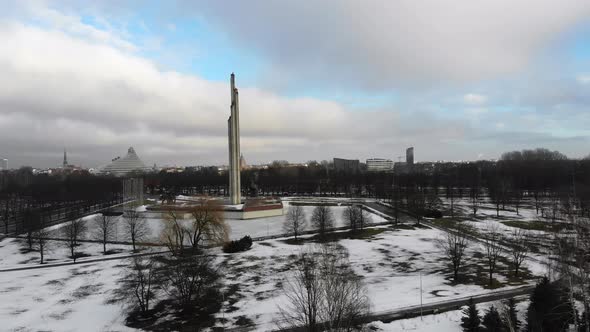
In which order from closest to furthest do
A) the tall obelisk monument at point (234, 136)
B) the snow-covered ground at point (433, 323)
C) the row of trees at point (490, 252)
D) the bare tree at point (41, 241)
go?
the snow-covered ground at point (433, 323) → the row of trees at point (490, 252) → the bare tree at point (41, 241) → the tall obelisk monument at point (234, 136)

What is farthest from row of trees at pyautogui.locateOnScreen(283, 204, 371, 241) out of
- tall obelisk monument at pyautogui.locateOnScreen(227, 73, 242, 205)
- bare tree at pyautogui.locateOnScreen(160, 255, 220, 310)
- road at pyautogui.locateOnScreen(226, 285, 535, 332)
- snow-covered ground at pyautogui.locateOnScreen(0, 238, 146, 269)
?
road at pyautogui.locateOnScreen(226, 285, 535, 332)

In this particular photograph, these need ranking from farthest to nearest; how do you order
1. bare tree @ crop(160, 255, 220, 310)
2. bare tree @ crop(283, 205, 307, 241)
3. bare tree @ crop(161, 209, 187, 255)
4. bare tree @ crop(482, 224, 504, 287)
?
bare tree @ crop(283, 205, 307, 241) → bare tree @ crop(161, 209, 187, 255) → bare tree @ crop(482, 224, 504, 287) → bare tree @ crop(160, 255, 220, 310)

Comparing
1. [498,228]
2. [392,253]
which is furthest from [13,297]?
[498,228]

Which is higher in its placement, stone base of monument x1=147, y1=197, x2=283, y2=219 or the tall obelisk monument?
the tall obelisk monument

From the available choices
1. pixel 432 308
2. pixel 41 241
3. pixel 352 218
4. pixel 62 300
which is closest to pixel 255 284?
pixel 432 308

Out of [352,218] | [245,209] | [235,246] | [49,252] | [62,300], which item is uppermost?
[245,209]

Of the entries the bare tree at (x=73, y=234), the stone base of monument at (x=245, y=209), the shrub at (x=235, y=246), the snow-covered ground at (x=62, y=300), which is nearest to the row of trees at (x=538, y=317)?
the snow-covered ground at (x=62, y=300)

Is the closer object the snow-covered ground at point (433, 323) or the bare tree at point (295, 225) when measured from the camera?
the snow-covered ground at point (433, 323)

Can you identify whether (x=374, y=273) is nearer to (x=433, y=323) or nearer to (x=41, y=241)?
(x=433, y=323)

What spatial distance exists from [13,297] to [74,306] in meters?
6.02

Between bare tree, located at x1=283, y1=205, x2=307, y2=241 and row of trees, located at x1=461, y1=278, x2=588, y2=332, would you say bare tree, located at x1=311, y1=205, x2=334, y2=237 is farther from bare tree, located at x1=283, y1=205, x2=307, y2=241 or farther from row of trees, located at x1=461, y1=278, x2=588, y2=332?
row of trees, located at x1=461, y1=278, x2=588, y2=332

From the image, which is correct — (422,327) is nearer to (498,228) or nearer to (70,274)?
(70,274)

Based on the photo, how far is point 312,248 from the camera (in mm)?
40000

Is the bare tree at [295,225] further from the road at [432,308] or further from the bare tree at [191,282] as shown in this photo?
the road at [432,308]
